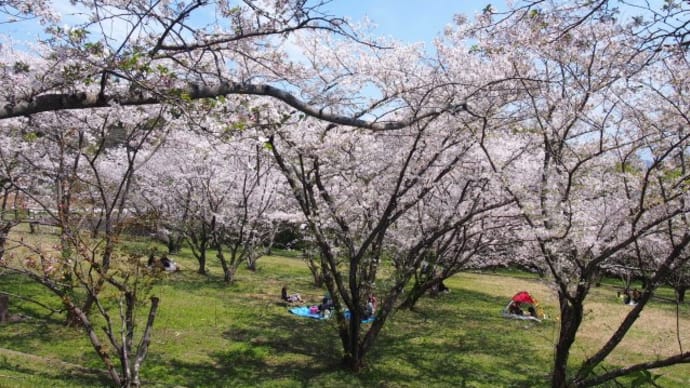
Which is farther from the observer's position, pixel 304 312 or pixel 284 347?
pixel 304 312

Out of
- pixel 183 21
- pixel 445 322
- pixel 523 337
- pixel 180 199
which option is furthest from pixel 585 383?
pixel 180 199

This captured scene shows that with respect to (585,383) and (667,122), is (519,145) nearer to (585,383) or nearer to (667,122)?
(667,122)

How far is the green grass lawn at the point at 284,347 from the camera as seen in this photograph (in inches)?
309

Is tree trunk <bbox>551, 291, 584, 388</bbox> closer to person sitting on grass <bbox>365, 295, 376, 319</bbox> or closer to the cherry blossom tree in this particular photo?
the cherry blossom tree

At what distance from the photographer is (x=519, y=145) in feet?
26.0

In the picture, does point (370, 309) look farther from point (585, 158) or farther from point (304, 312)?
point (585, 158)

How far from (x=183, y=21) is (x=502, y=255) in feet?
39.7

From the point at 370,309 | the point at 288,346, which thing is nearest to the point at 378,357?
the point at 288,346

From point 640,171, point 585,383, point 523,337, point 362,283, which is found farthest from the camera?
point 523,337

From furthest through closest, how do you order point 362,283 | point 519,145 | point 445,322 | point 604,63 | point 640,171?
point 445,322 < point 362,283 < point 519,145 < point 640,171 < point 604,63

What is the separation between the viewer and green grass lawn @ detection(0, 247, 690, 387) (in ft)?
25.7

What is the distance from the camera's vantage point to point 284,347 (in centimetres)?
997

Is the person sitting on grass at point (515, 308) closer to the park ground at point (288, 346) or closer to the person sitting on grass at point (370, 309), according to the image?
the park ground at point (288, 346)

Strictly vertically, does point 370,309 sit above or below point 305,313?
above
